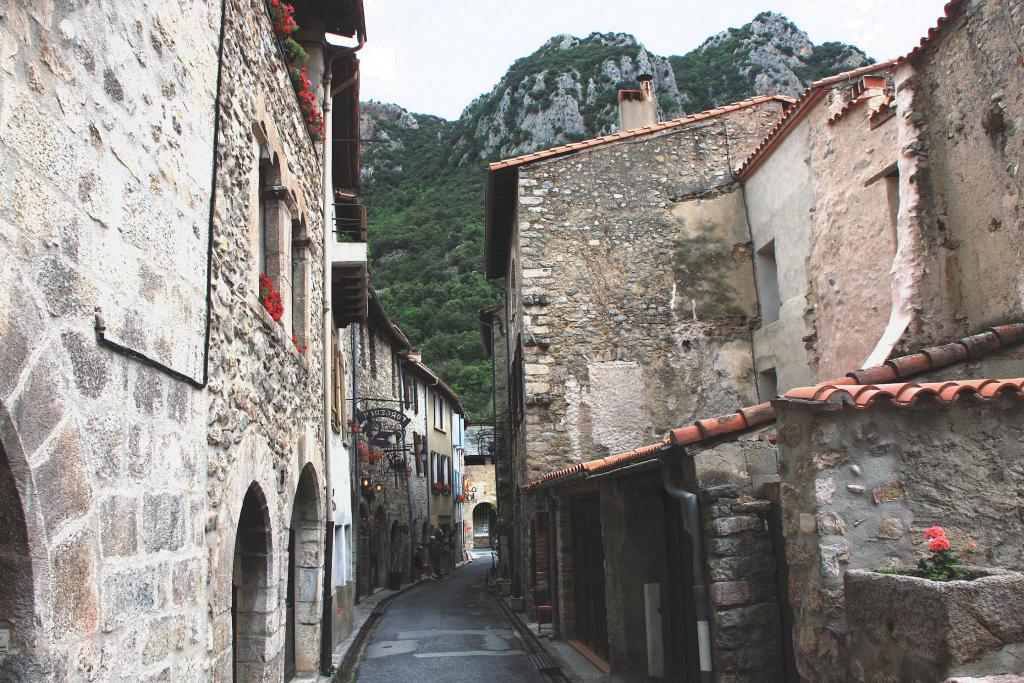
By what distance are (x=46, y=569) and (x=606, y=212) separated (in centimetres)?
1194

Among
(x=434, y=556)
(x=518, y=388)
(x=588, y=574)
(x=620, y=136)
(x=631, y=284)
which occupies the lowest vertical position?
(x=434, y=556)

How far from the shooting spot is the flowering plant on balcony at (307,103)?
859 cm

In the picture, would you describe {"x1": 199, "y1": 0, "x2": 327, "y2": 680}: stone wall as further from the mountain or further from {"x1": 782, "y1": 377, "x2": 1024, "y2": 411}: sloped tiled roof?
the mountain

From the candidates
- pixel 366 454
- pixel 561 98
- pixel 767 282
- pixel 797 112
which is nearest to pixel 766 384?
pixel 767 282

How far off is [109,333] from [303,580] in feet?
20.5

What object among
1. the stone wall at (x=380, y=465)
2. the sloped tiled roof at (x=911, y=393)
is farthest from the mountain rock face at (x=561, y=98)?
the sloped tiled roof at (x=911, y=393)

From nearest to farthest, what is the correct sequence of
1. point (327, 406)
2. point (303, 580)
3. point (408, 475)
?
point (303, 580), point (327, 406), point (408, 475)

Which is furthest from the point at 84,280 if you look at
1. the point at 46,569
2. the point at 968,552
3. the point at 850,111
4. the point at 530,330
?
the point at 530,330

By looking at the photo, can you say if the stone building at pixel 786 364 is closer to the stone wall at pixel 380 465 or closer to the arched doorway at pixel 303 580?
the arched doorway at pixel 303 580

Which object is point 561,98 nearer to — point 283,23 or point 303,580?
point 283,23

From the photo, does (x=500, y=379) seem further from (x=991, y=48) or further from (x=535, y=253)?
(x=991, y=48)

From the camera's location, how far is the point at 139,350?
12.2ft

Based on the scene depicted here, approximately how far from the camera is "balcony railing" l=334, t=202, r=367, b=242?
42.1 feet

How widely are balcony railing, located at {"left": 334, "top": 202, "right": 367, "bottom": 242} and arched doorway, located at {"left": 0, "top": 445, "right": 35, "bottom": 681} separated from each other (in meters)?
10.1
